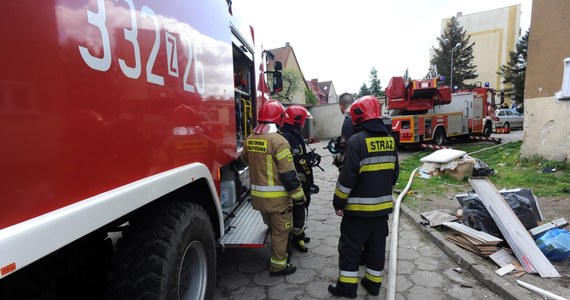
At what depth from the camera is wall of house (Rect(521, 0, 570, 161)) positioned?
21.0 ft

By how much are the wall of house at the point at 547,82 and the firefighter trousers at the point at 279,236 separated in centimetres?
665

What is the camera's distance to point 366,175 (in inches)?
106

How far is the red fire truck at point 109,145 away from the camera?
92 cm

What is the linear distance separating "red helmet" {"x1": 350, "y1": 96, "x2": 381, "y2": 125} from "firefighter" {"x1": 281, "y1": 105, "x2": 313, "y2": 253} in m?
1.06

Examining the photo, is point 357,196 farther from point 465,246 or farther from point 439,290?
point 465,246

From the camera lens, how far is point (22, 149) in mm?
925

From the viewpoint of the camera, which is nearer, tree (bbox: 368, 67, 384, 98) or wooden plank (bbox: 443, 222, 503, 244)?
wooden plank (bbox: 443, 222, 503, 244)

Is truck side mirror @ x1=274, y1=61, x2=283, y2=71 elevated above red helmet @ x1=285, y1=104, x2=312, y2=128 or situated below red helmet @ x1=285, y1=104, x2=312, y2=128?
above

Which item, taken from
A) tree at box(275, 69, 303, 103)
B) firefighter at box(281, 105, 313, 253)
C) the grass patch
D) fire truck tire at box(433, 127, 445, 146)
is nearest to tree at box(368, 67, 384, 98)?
tree at box(275, 69, 303, 103)

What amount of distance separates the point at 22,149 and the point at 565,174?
808 cm

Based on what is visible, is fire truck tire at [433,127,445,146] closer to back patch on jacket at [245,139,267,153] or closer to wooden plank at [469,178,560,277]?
wooden plank at [469,178,560,277]

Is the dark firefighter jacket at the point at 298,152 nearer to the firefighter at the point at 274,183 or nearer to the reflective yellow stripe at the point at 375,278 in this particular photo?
the firefighter at the point at 274,183

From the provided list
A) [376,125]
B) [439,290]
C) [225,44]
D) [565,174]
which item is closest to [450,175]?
[565,174]

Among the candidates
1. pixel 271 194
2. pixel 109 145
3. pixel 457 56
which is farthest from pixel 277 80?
pixel 457 56
